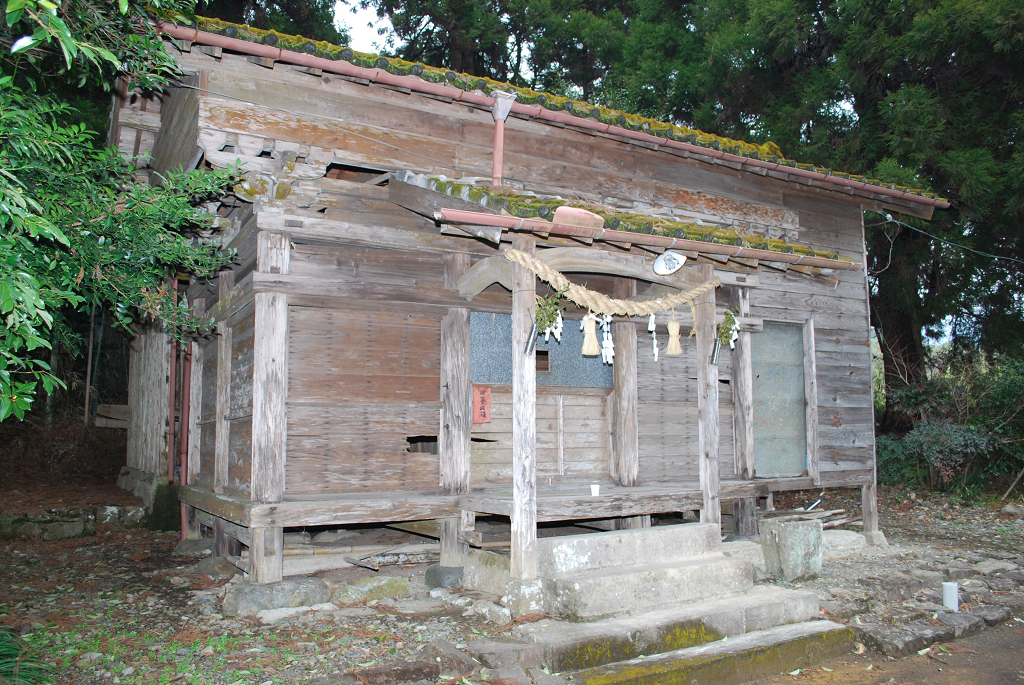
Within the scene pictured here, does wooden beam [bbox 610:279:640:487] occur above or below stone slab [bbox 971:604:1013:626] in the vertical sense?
above

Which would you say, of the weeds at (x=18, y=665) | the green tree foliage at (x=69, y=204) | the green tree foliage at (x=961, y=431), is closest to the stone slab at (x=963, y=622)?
the weeds at (x=18, y=665)

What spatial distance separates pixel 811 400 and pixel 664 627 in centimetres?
566

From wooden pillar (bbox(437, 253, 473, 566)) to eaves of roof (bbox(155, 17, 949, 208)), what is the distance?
6.07ft

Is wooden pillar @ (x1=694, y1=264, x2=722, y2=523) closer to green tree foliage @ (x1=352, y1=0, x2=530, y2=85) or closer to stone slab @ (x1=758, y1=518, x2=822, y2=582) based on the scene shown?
stone slab @ (x1=758, y1=518, x2=822, y2=582)

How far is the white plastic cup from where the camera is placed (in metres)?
7.23

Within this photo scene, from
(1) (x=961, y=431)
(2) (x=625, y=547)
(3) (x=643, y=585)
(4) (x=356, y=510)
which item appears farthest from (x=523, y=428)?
(1) (x=961, y=431)

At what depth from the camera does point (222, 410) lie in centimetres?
A: 866

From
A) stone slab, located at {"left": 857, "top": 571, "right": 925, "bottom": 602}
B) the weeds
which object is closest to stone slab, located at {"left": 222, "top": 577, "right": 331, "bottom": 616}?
the weeds

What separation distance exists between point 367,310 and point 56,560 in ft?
17.8

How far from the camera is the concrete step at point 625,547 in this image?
6215 millimetres

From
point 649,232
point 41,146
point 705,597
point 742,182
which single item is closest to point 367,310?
point 649,232

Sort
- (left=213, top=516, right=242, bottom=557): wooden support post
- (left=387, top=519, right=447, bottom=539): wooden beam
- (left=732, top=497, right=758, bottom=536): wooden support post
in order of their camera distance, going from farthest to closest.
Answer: (left=732, top=497, right=758, bottom=536): wooden support post → (left=213, top=516, right=242, bottom=557): wooden support post → (left=387, top=519, right=447, bottom=539): wooden beam

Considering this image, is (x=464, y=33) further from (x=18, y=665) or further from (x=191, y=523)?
(x=18, y=665)

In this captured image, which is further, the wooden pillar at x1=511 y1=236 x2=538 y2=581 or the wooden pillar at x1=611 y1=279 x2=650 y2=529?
the wooden pillar at x1=611 y1=279 x2=650 y2=529
